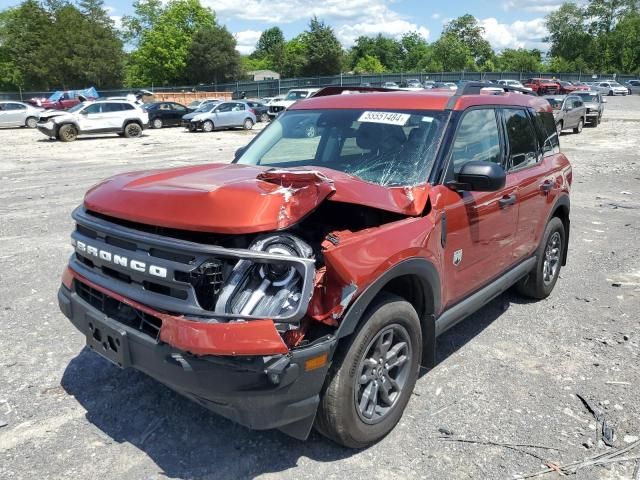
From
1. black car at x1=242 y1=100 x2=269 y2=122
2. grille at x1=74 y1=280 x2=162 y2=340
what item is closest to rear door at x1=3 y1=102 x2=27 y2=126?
black car at x1=242 y1=100 x2=269 y2=122

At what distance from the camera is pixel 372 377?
3076 millimetres

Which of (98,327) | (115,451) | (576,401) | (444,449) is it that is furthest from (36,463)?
(576,401)

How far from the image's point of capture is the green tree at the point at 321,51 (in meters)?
76.8

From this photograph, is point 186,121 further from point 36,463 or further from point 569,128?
point 36,463

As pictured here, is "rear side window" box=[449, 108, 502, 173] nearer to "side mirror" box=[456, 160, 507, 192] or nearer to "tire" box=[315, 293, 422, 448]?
"side mirror" box=[456, 160, 507, 192]

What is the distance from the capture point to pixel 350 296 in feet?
8.69

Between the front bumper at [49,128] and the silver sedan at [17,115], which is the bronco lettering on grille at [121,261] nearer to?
the front bumper at [49,128]

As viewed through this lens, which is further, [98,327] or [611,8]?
[611,8]

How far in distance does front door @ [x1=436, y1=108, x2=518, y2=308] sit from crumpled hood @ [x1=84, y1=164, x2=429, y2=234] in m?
0.39

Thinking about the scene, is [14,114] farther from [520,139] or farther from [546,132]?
[520,139]

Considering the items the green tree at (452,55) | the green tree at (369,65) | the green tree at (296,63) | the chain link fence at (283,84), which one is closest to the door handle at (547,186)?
the chain link fence at (283,84)

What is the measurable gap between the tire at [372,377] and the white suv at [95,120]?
916 inches

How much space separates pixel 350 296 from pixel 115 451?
1.62 metres

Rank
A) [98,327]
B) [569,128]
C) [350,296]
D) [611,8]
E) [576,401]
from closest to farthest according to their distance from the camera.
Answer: [350,296], [98,327], [576,401], [569,128], [611,8]
